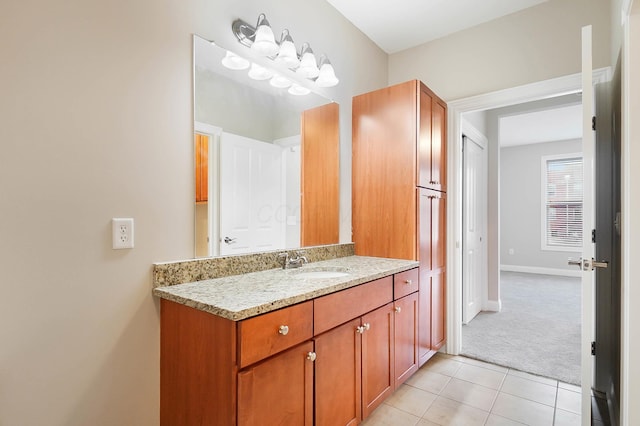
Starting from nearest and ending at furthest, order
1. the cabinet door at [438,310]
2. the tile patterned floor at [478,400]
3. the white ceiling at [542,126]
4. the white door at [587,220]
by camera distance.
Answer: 1. the white door at [587,220]
2. the tile patterned floor at [478,400]
3. the cabinet door at [438,310]
4. the white ceiling at [542,126]

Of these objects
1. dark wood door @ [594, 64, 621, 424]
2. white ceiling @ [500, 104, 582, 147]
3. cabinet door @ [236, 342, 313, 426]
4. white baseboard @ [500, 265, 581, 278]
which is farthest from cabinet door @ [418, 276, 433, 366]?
white baseboard @ [500, 265, 581, 278]

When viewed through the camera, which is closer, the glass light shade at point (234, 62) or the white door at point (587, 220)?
the white door at point (587, 220)

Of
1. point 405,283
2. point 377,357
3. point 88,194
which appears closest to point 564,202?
point 405,283

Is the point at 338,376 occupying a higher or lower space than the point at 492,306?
higher

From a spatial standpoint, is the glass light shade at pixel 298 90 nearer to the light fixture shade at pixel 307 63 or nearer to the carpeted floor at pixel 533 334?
the light fixture shade at pixel 307 63

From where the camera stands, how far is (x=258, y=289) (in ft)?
4.71

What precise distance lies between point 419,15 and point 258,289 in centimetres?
238

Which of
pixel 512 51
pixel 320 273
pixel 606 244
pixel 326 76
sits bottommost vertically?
pixel 320 273

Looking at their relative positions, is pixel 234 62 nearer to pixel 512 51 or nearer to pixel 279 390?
pixel 279 390

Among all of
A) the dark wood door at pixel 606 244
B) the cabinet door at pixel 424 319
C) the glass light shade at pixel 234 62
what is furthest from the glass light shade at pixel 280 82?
the dark wood door at pixel 606 244

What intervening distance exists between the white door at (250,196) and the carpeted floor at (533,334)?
203 centimetres

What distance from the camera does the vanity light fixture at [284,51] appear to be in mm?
1811

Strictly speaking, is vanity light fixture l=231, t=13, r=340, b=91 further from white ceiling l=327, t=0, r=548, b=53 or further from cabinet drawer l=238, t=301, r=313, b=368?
cabinet drawer l=238, t=301, r=313, b=368

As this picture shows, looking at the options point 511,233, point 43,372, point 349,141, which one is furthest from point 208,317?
point 511,233
